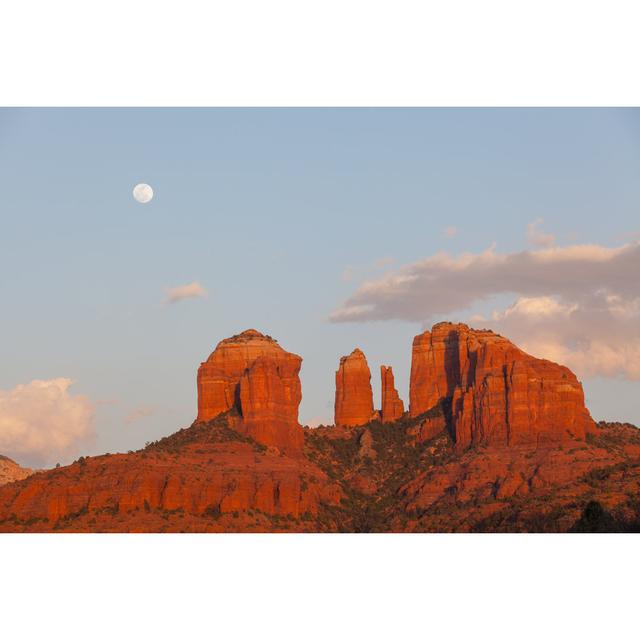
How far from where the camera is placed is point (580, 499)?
574ft

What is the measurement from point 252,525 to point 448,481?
28211mm

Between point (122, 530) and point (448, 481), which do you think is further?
point (448, 481)

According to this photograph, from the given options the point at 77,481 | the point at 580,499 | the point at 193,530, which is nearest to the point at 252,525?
the point at 193,530

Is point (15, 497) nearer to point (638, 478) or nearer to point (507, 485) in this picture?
point (507, 485)

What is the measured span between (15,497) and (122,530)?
19178 mm

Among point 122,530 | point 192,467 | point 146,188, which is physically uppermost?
point 146,188

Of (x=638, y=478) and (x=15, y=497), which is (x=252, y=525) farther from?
(x=638, y=478)

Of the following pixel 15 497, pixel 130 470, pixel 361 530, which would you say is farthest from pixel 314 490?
pixel 15 497

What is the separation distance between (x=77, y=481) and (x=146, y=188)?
3514cm

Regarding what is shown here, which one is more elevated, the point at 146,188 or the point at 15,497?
the point at 146,188

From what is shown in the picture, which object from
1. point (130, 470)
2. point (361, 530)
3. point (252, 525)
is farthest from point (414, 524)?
point (130, 470)

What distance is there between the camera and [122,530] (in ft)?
574

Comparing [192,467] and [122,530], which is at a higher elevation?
[192,467]

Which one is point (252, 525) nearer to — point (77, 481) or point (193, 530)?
point (193, 530)
